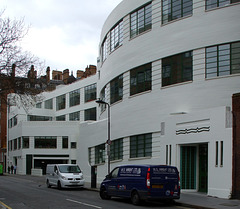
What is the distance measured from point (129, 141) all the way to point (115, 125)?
2.81 meters

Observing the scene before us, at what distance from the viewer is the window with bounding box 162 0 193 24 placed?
24.0 m

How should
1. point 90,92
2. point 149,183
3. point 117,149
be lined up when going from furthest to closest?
1. point 90,92
2. point 117,149
3. point 149,183

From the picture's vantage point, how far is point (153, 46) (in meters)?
25.8

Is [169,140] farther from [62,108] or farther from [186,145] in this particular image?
[62,108]

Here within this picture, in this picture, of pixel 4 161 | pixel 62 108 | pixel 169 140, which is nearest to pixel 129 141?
pixel 169 140

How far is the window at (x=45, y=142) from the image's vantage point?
56.2m

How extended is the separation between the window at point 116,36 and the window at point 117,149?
7.63 meters

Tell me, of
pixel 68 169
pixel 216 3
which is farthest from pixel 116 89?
pixel 216 3

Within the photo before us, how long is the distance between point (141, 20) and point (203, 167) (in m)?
11.5

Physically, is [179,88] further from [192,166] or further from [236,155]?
[236,155]

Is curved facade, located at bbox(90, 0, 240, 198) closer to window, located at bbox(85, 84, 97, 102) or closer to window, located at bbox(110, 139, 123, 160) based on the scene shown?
window, located at bbox(110, 139, 123, 160)

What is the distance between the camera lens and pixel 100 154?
3481 centimetres

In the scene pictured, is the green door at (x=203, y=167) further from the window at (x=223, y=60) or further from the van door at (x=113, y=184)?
the van door at (x=113, y=184)

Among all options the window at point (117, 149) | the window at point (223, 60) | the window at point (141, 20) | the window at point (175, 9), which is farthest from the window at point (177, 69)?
the window at point (117, 149)
